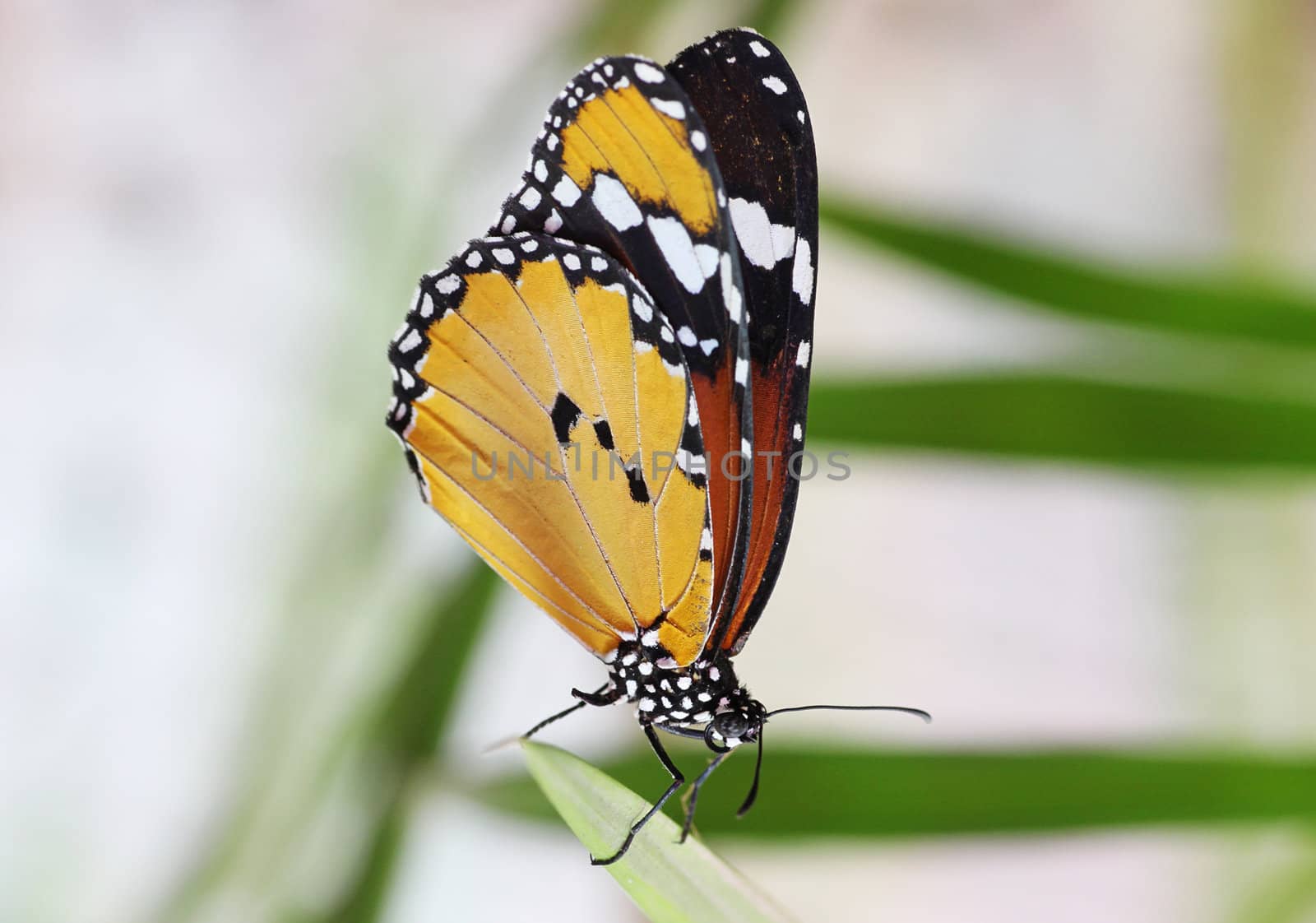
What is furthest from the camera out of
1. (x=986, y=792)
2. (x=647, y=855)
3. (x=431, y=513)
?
(x=431, y=513)

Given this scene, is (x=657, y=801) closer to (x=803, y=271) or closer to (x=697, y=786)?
(x=697, y=786)

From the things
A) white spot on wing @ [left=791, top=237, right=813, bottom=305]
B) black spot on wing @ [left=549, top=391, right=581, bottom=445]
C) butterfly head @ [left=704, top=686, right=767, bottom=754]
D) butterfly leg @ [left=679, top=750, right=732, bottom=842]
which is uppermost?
white spot on wing @ [left=791, top=237, right=813, bottom=305]

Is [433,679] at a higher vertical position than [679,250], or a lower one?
lower

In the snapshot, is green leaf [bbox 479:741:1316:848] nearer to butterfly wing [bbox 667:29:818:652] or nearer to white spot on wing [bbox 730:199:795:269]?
butterfly wing [bbox 667:29:818:652]

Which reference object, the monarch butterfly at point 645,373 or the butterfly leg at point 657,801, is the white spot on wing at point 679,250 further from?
the butterfly leg at point 657,801

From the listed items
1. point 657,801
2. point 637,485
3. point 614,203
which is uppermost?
point 614,203

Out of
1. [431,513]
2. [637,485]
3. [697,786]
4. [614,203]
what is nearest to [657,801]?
[697,786]

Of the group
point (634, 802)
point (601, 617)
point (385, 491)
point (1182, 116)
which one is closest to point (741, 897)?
point (634, 802)

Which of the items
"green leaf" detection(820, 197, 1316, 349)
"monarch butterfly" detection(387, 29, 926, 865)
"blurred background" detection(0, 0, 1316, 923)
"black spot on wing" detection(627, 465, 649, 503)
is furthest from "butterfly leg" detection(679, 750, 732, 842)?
"blurred background" detection(0, 0, 1316, 923)
